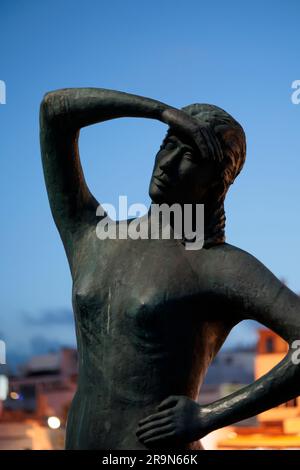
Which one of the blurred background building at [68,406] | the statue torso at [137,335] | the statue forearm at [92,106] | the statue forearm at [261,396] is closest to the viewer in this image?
the statue forearm at [261,396]

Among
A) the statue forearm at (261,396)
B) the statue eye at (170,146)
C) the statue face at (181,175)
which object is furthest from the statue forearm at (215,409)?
the statue eye at (170,146)

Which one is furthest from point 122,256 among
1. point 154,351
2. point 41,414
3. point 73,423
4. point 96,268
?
point 41,414

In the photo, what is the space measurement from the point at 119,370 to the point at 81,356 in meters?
0.25

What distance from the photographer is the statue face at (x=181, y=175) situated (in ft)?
13.7

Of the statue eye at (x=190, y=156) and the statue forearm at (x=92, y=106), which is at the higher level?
the statue forearm at (x=92, y=106)

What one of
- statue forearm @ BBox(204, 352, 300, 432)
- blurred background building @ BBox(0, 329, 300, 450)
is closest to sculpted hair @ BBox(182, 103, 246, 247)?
statue forearm @ BBox(204, 352, 300, 432)

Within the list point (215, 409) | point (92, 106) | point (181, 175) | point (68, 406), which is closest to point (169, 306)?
point (215, 409)

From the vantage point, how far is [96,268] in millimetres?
4273

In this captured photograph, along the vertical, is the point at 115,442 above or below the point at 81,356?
below

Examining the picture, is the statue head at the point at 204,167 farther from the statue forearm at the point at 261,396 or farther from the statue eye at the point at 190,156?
the statue forearm at the point at 261,396

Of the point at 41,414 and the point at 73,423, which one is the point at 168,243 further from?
the point at 41,414

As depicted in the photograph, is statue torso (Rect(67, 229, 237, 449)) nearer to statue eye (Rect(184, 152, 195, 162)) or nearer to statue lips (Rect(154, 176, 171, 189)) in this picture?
statue lips (Rect(154, 176, 171, 189))

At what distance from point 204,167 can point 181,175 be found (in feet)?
0.32

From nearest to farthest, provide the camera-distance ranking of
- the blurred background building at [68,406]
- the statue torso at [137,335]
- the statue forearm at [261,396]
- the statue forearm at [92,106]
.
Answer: the statue forearm at [261,396]
the statue torso at [137,335]
the statue forearm at [92,106]
the blurred background building at [68,406]
